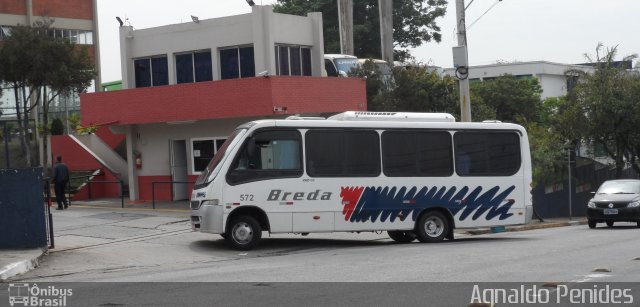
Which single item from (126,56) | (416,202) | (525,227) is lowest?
(525,227)

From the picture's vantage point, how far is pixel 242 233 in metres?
18.8

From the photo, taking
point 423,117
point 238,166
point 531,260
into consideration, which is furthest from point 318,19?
point 531,260

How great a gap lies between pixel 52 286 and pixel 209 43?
18.8 m

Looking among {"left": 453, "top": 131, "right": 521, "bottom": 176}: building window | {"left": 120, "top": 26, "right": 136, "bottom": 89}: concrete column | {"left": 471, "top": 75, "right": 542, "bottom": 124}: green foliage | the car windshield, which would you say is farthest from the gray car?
{"left": 471, "top": 75, "right": 542, "bottom": 124}: green foliage

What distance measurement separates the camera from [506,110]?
5428 cm

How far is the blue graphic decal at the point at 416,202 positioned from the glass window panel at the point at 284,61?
38.1 feet

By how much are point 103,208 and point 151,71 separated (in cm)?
645

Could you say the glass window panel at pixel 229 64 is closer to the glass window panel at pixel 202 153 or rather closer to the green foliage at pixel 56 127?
the glass window panel at pixel 202 153

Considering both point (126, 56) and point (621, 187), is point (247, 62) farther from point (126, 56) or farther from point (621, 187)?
point (621, 187)

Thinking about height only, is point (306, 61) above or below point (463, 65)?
above

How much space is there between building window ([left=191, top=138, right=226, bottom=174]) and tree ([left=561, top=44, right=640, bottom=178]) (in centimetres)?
1867

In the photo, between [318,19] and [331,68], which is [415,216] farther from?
[331,68]

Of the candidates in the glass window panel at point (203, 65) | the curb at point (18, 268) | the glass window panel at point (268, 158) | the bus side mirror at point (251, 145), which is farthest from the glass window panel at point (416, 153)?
the glass window panel at point (203, 65)

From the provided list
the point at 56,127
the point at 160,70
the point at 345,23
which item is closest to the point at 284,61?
the point at 160,70
